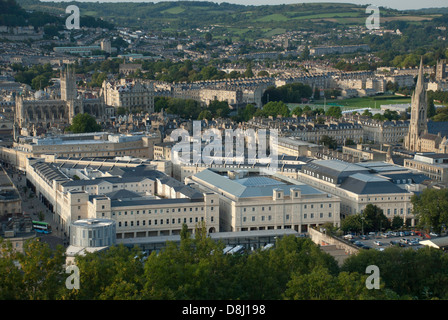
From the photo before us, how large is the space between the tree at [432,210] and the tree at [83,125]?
79.2ft

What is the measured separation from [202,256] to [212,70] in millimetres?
64561

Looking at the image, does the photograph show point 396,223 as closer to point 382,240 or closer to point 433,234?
point 433,234

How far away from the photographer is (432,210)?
29.9 m

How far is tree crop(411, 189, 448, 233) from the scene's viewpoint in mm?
29953

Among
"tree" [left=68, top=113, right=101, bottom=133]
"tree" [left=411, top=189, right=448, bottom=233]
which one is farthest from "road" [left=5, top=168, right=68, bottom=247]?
"tree" [left=411, top=189, right=448, bottom=233]

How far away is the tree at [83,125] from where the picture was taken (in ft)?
→ 164

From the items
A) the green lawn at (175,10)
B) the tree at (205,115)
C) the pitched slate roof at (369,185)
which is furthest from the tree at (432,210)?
the green lawn at (175,10)

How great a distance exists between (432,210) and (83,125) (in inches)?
995

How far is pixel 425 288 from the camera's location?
2269cm

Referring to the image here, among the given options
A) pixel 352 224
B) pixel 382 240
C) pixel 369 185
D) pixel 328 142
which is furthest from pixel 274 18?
pixel 382 240

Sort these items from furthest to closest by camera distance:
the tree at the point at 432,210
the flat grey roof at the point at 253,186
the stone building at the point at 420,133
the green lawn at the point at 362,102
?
1. the green lawn at the point at 362,102
2. the stone building at the point at 420,133
3. the flat grey roof at the point at 253,186
4. the tree at the point at 432,210

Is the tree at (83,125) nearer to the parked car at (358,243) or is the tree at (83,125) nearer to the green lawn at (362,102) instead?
the green lawn at (362,102)

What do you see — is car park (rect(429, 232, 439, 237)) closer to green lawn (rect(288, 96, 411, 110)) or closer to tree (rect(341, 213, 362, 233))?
tree (rect(341, 213, 362, 233))
